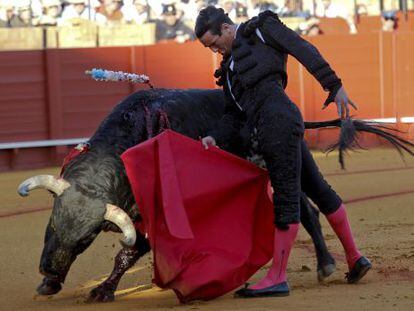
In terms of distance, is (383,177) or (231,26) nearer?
(231,26)

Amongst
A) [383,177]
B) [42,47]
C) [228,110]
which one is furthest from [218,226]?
[42,47]

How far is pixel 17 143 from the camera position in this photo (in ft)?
35.6

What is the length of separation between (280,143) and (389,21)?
10.5 m

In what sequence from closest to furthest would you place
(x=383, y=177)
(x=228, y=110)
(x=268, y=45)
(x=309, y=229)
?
(x=268, y=45), (x=228, y=110), (x=309, y=229), (x=383, y=177)

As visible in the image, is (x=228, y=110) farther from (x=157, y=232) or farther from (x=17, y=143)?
(x=17, y=143)

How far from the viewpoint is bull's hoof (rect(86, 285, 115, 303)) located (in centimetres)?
411

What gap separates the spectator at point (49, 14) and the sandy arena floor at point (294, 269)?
399 cm

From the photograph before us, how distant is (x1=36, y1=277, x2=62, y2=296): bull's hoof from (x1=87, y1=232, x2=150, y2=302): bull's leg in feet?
0.48

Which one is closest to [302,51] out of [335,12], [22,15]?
[22,15]

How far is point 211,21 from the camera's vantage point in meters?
3.78

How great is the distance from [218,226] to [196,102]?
76cm

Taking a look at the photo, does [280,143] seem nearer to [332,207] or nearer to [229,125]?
[229,125]

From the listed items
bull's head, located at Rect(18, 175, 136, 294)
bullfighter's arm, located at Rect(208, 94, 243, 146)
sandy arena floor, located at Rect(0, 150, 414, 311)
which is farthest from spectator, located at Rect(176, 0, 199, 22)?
bull's head, located at Rect(18, 175, 136, 294)

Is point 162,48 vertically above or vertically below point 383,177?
above
